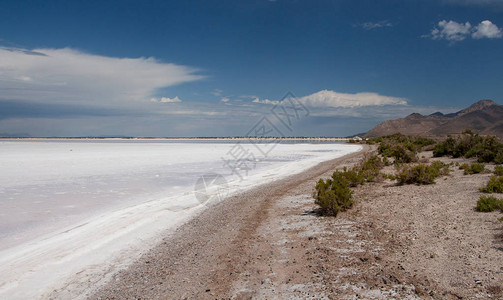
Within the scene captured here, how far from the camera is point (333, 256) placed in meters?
4.75

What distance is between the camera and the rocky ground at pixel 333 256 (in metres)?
3.74

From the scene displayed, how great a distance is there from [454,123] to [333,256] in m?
75.8

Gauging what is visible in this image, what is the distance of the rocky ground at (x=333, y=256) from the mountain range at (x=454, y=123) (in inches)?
1392

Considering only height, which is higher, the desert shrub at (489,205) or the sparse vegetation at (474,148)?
the sparse vegetation at (474,148)

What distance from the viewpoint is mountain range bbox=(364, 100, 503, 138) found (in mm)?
52081

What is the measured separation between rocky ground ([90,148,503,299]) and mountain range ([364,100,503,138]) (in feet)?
116

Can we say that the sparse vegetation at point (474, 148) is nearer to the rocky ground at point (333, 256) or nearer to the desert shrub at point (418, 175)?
the desert shrub at point (418, 175)

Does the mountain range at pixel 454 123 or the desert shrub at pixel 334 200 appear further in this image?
the mountain range at pixel 454 123

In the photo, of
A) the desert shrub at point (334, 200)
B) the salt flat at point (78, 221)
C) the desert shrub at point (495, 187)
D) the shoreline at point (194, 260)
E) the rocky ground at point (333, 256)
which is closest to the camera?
the rocky ground at point (333, 256)

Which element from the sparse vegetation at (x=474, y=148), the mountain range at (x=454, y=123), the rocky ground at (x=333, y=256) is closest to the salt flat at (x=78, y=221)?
the rocky ground at (x=333, y=256)

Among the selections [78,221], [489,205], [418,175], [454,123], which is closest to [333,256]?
[489,205]

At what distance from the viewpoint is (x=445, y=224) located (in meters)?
5.72

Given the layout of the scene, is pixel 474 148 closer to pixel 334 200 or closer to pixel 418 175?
pixel 418 175

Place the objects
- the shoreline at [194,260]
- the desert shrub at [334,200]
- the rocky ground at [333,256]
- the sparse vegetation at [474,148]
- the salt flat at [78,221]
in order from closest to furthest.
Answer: the rocky ground at [333,256]
the shoreline at [194,260]
the salt flat at [78,221]
the desert shrub at [334,200]
the sparse vegetation at [474,148]
